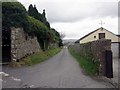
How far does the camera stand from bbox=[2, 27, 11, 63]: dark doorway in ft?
72.5

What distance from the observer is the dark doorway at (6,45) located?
2211cm

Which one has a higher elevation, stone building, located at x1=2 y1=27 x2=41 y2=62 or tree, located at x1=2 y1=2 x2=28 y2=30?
tree, located at x1=2 y1=2 x2=28 y2=30

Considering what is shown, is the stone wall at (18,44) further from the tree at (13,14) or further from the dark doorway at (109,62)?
the dark doorway at (109,62)

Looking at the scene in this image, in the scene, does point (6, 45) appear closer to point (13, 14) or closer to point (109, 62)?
point (13, 14)

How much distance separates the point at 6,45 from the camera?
22.6 m

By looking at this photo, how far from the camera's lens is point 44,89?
1112 cm

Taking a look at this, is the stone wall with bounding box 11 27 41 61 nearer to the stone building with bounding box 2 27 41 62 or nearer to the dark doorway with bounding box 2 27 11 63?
the stone building with bounding box 2 27 41 62

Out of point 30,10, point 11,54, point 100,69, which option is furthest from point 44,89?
point 30,10

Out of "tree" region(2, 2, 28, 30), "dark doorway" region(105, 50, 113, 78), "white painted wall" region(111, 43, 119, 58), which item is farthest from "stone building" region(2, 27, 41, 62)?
"white painted wall" region(111, 43, 119, 58)

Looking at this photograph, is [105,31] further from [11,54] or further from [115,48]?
[11,54]

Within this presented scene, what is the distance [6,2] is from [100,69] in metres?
10.1

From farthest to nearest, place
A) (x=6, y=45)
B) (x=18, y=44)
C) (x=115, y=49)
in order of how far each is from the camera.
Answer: (x=115, y=49)
(x=6, y=45)
(x=18, y=44)

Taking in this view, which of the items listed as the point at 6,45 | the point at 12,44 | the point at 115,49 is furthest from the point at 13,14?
the point at 115,49

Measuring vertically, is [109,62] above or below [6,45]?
below
